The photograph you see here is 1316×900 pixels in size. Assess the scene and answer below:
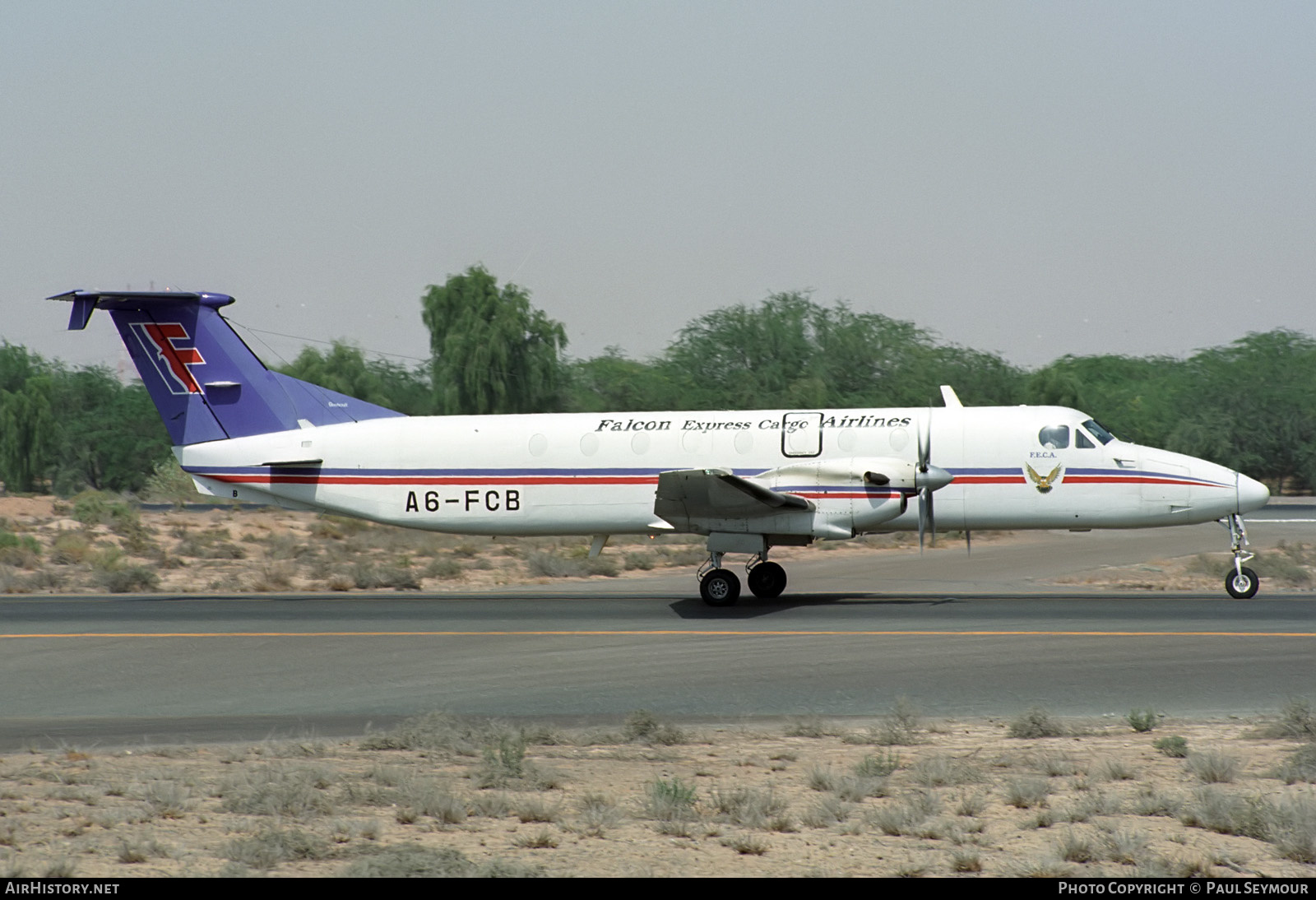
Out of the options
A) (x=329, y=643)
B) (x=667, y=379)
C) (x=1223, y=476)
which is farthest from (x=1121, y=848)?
(x=667, y=379)

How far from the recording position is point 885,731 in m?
11.4

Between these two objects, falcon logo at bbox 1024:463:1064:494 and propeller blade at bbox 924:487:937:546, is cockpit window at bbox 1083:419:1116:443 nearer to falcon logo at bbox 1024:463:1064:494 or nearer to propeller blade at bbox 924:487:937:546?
falcon logo at bbox 1024:463:1064:494

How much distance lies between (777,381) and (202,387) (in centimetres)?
3880

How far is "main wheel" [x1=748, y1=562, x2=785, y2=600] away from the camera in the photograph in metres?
22.2

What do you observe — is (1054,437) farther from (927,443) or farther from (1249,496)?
(1249,496)

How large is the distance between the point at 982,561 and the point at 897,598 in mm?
10651

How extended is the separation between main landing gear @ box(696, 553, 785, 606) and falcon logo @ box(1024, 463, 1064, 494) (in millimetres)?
4649

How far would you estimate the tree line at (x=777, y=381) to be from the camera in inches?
2192

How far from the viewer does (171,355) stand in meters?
23.9

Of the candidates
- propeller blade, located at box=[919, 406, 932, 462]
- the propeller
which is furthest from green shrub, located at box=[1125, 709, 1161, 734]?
propeller blade, located at box=[919, 406, 932, 462]

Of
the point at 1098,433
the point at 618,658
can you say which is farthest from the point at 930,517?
the point at 618,658

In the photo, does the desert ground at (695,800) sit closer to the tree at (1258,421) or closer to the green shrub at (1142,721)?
the green shrub at (1142,721)

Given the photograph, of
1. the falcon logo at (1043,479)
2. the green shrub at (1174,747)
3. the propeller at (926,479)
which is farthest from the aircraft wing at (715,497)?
the green shrub at (1174,747)
